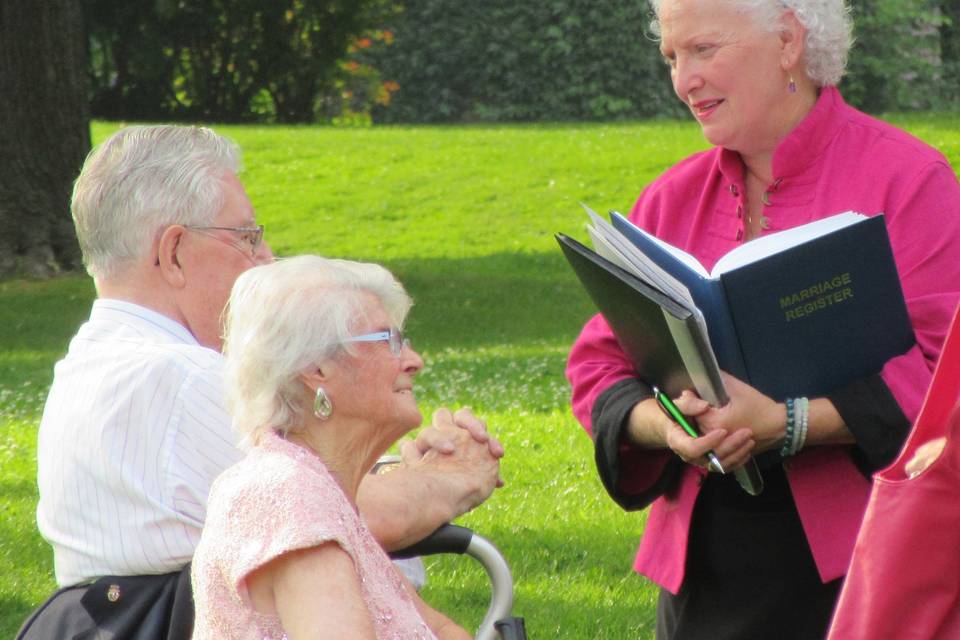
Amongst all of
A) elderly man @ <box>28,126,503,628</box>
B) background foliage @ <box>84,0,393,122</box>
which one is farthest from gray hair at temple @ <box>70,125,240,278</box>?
background foliage @ <box>84,0,393,122</box>

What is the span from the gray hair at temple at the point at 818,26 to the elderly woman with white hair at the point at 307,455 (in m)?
0.96

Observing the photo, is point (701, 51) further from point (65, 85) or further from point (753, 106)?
point (65, 85)

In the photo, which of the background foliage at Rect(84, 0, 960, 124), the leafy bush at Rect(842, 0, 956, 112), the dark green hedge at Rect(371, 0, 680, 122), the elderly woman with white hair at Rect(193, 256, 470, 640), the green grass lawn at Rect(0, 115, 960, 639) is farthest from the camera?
the dark green hedge at Rect(371, 0, 680, 122)

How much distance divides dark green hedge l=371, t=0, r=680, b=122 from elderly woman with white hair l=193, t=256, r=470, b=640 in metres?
24.1

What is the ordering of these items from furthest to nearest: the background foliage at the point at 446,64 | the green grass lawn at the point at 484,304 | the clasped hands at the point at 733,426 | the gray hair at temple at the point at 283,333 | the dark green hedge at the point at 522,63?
the dark green hedge at the point at 522,63 < the background foliage at the point at 446,64 < the green grass lawn at the point at 484,304 < the clasped hands at the point at 733,426 < the gray hair at temple at the point at 283,333

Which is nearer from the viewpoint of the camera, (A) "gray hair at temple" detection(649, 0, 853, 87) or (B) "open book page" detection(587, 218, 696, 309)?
(B) "open book page" detection(587, 218, 696, 309)

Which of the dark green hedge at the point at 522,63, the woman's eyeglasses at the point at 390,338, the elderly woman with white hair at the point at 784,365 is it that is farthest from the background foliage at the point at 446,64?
the woman's eyeglasses at the point at 390,338

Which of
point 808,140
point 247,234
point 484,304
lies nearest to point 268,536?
point 247,234

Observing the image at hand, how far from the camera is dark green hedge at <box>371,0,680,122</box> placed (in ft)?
88.0

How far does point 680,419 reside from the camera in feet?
10.2

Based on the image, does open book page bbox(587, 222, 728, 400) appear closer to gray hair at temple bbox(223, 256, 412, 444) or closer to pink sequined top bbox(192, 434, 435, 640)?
gray hair at temple bbox(223, 256, 412, 444)

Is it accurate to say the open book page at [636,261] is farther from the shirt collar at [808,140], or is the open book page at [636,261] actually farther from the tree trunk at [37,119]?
the tree trunk at [37,119]

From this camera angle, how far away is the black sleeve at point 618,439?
131 inches

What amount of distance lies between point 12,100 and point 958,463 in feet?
37.7
